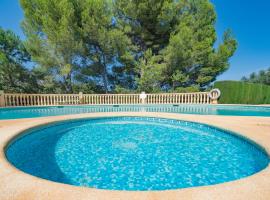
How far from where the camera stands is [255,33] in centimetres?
2986

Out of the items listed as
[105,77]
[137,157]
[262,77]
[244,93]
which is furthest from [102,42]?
[262,77]

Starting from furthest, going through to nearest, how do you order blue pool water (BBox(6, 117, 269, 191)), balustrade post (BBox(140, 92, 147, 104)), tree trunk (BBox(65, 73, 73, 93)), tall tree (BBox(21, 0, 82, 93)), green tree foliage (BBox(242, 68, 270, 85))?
green tree foliage (BBox(242, 68, 270, 85)) < tree trunk (BBox(65, 73, 73, 93)) < tall tree (BBox(21, 0, 82, 93)) < balustrade post (BBox(140, 92, 147, 104)) < blue pool water (BBox(6, 117, 269, 191))

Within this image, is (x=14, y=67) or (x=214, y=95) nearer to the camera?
(x=214, y=95)

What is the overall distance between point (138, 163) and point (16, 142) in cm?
312

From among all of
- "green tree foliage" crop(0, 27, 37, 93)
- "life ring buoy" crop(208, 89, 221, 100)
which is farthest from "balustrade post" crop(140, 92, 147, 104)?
"green tree foliage" crop(0, 27, 37, 93)

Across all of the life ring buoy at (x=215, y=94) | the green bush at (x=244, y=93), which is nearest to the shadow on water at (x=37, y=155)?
the life ring buoy at (x=215, y=94)

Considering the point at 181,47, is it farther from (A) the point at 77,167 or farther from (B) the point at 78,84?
(A) the point at 77,167

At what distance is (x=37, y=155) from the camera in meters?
4.14

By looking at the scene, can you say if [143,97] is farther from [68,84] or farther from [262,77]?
[262,77]

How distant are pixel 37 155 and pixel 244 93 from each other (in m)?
15.0

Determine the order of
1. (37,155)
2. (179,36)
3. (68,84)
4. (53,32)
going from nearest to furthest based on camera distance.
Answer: (37,155), (53,32), (179,36), (68,84)

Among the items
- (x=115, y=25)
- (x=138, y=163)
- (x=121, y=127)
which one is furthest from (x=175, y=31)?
(x=138, y=163)

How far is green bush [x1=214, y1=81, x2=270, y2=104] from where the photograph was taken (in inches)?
564

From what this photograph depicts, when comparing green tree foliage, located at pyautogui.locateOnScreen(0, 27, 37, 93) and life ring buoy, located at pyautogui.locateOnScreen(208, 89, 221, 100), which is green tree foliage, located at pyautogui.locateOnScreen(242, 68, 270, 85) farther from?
green tree foliage, located at pyautogui.locateOnScreen(0, 27, 37, 93)
